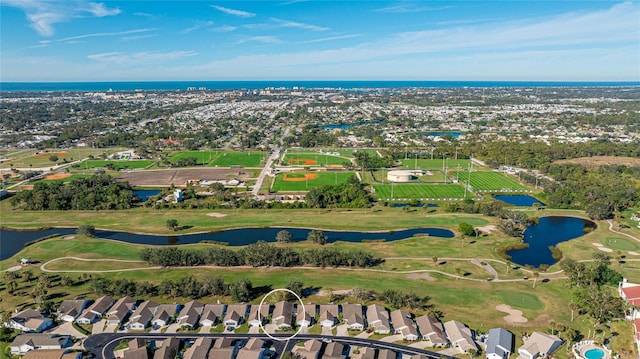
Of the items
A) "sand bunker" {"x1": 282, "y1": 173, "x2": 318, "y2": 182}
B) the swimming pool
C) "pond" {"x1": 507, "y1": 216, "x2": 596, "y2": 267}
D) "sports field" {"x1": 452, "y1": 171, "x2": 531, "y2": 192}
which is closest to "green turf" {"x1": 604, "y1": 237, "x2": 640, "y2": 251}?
"pond" {"x1": 507, "y1": 216, "x2": 596, "y2": 267}

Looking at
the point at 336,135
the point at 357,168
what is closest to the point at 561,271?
the point at 357,168

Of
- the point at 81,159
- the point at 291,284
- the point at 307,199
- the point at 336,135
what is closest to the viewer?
the point at 291,284

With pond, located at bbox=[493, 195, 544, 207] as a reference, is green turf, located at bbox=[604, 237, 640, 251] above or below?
below

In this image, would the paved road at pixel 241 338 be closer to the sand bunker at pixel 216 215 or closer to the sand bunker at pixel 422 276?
the sand bunker at pixel 422 276

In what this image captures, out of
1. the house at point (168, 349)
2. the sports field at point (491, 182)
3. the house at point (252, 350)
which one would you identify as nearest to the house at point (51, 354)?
the house at point (168, 349)

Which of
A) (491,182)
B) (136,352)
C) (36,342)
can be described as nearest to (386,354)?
(136,352)

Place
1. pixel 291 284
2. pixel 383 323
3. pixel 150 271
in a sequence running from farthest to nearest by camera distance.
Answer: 1. pixel 150 271
2. pixel 291 284
3. pixel 383 323

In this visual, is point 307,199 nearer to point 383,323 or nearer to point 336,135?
point 383,323

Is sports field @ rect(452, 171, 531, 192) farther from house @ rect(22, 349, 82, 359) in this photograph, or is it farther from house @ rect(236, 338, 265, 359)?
house @ rect(22, 349, 82, 359)
